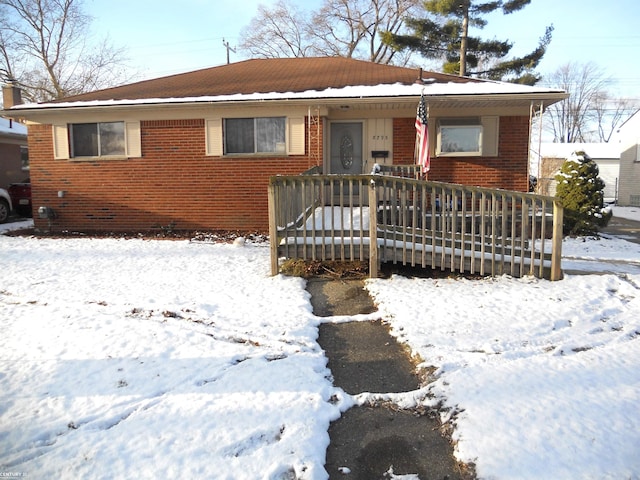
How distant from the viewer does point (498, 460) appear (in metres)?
2.86

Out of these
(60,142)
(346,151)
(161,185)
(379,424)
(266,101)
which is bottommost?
(379,424)

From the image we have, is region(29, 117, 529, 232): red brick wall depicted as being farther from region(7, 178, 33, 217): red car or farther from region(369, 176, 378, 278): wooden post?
region(7, 178, 33, 217): red car

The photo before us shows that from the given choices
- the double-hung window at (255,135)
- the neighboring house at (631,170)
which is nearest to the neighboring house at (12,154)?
the double-hung window at (255,135)

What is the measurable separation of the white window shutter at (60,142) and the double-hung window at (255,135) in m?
3.95

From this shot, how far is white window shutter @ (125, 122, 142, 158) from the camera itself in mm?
11594

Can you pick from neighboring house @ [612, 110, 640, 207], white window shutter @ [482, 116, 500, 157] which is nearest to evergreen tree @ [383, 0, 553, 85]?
neighboring house @ [612, 110, 640, 207]

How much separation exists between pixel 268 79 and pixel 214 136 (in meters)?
2.49

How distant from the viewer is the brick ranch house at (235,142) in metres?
10.8

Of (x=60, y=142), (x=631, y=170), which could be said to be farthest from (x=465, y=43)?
(x=60, y=142)

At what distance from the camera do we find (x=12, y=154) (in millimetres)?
18094

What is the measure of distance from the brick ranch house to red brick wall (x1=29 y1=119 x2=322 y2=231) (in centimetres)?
2

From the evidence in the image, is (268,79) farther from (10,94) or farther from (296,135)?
(10,94)

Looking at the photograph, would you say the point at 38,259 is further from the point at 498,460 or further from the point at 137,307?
the point at 498,460

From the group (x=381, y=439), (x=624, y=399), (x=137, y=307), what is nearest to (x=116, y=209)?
(x=137, y=307)
